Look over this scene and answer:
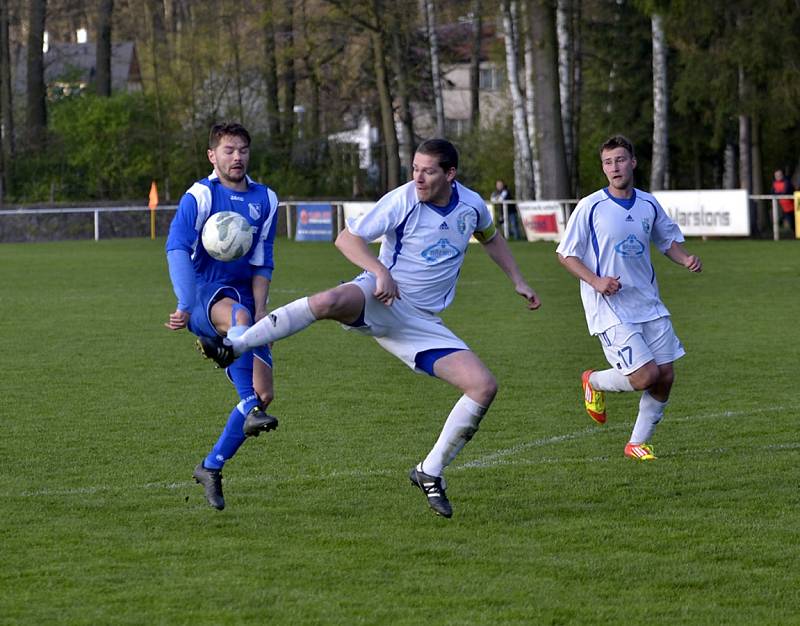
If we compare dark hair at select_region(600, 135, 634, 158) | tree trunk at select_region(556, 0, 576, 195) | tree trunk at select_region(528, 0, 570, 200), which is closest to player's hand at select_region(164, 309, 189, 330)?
dark hair at select_region(600, 135, 634, 158)

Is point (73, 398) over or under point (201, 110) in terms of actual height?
under

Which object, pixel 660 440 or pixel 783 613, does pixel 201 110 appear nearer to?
pixel 660 440

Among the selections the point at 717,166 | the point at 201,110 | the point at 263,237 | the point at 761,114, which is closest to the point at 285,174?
the point at 201,110

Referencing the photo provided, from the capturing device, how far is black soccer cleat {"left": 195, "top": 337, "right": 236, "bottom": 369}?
686 cm

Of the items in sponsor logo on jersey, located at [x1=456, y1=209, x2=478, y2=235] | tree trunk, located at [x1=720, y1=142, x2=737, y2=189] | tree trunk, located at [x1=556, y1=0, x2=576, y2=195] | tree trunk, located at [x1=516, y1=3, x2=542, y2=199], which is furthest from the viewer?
tree trunk, located at [x1=720, y1=142, x2=737, y2=189]

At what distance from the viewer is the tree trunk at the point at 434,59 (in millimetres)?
47062

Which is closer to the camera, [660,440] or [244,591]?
[244,591]

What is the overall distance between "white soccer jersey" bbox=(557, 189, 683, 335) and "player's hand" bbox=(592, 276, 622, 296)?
0.24 m

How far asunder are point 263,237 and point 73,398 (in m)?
4.20

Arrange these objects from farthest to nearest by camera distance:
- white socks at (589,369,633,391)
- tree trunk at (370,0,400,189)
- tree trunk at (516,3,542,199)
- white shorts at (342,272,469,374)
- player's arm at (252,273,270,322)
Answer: tree trunk at (370,0,400,189) → tree trunk at (516,3,542,199) → white socks at (589,369,633,391) → player's arm at (252,273,270,322) → white shorts at (342,272,469,374)

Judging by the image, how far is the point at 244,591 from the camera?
5.56 metres

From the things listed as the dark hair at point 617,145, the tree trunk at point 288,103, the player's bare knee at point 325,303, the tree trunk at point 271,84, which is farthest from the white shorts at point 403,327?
the tree trunk at point 288,103

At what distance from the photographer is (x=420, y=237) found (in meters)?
7.07

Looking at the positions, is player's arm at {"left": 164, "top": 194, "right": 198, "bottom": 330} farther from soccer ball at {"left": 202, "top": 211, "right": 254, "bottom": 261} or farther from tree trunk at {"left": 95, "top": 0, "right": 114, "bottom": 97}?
tree trunk at {"left": 95, "top": 0, "right": 114, "bottom": 97}
